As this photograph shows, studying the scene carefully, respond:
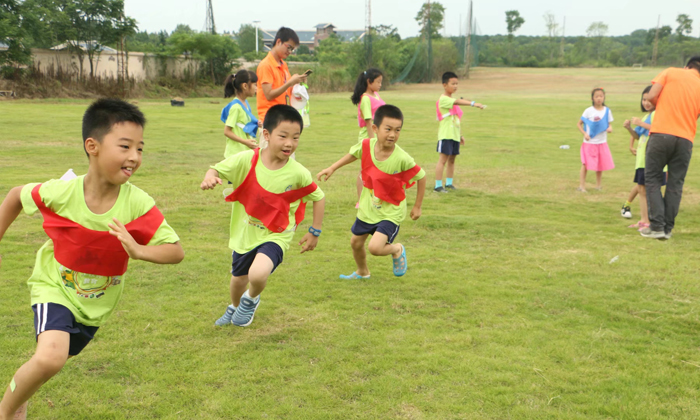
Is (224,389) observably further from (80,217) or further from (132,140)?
(132,140)

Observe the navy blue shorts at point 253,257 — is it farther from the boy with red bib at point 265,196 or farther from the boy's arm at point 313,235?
the boy's arm at point 313,235

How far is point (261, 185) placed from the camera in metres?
4.56

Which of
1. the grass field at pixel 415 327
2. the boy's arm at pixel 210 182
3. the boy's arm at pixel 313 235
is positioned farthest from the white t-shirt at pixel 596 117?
the boy's arm at pixel 210 182

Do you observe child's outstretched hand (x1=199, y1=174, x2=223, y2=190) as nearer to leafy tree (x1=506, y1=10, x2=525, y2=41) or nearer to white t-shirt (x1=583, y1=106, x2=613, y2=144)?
white t-shirt (x1=583, y1=106, x2=613, y2=144)

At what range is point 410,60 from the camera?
53469 millimetres

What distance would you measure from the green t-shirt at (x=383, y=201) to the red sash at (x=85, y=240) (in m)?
2.92

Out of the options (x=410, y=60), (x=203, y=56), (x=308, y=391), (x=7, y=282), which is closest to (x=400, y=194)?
(x=308, y=391)

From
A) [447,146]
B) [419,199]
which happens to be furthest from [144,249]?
[447,146]

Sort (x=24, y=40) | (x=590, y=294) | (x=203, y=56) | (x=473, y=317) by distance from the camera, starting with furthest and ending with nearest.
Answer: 1. (x=203, y=56)
2. (x=24, y=40)
3. (x=590, y=294)
4. (x=473, y=317)

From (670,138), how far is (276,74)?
16.4 feet

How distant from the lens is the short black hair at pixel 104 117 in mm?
3109

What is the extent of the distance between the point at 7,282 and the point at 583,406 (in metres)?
4.77

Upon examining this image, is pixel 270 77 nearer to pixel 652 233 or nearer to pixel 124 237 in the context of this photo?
pixel 124 237

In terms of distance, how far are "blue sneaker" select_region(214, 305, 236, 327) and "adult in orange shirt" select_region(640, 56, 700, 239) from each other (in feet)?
19.5
